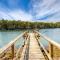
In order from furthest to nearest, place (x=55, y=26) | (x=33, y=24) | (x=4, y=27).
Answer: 1. (x=55, y=26)
2. (x=33, y=24)
3. (x=4, y=27)

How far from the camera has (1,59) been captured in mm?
2467

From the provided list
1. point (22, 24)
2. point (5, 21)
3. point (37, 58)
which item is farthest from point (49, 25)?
point (37, 58)

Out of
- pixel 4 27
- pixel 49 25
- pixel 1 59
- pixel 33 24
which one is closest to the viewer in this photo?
pixel 1 59

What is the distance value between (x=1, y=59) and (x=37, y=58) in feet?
11.3

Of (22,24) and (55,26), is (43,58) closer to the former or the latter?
(22,24)

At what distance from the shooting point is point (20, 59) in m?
5.36

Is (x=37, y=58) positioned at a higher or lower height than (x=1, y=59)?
lower

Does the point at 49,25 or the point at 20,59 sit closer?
the point at 20,59

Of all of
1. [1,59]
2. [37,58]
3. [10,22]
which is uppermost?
[10,22]

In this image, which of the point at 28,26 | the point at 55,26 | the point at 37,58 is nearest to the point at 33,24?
the point at 28,26

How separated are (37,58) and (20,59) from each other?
72 centimetres

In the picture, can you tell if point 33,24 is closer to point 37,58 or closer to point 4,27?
point 4,27

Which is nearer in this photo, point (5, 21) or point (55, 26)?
point (5, 21)

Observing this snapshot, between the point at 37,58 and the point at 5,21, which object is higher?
the point at 5,21
